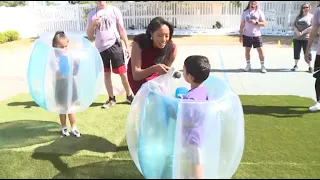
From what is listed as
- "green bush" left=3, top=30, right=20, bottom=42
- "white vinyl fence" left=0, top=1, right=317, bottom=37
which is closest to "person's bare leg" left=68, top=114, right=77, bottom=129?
"green bush" left=3, top=30, right=20, bottom=42

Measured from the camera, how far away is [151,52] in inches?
146

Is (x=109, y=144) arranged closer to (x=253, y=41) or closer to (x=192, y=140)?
(x=192, y=140)

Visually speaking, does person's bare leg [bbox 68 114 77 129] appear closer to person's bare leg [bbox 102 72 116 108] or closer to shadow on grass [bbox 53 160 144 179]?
shadow on grass [bbox 53 160 144 179]

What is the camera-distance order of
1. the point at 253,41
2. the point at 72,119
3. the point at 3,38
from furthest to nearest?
the point at 3,38
the point at 253,41
the point at 72,119

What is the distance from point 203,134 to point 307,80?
5796 mm

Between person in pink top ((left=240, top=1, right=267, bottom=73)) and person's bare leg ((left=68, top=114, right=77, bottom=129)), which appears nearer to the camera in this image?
person's bare leg ((left=68, top=114, right=77, bottom=129))

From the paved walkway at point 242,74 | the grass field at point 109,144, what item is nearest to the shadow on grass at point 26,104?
the grass field at point 109,144

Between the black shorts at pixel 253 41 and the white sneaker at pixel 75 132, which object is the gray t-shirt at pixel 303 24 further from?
the white sneaker at pixel 75 132

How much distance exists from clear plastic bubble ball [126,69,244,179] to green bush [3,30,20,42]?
13892 mm

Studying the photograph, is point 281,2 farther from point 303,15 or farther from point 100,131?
point 100,131

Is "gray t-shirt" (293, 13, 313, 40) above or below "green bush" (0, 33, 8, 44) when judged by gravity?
above

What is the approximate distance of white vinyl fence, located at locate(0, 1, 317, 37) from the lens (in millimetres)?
17250

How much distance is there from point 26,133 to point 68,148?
34.2 inches

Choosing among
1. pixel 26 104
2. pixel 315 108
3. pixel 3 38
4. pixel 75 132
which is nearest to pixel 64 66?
pixel 75 132
